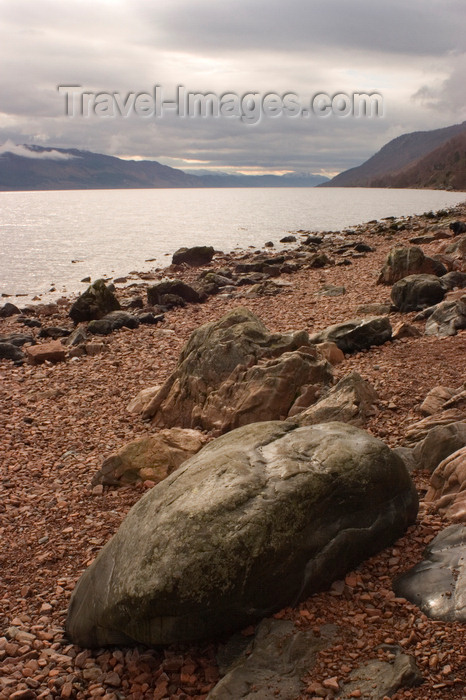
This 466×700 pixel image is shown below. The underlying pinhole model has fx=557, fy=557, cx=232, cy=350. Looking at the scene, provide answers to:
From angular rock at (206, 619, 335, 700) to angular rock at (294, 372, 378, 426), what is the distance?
4090mm

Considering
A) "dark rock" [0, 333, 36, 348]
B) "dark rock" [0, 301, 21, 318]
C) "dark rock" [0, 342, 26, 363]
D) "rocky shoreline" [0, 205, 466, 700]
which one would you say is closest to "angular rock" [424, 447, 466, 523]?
"rocky shoreline" [0, 205, 466, 700]

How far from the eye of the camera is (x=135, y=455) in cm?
911

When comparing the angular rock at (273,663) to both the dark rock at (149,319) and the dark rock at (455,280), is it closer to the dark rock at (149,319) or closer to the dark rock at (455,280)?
the dark rock at (455,280)

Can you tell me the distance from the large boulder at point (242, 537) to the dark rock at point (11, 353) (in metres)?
12.9

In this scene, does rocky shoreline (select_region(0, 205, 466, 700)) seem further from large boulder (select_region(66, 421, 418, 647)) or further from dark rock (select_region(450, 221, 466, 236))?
dark rock (select_region(450, 221, 466, 236))

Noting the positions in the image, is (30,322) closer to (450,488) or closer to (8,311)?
(8,311)

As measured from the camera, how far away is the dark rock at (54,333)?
21.2m

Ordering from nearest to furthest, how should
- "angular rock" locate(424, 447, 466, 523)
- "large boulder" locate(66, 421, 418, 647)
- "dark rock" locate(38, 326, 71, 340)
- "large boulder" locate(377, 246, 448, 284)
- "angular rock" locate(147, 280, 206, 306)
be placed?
1. "large boulder" locate(66, 421, 418, 647)
2. "angular rock" locate(424, 447, 466, 523)
3. "dark rock" locate(38, 326, 71, 340)
4. "large boulder" locate(377, 246, 448, 284)
5. "angular rock" locate(147, 280, 206, 306)

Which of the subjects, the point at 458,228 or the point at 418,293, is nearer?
the point at 418,293

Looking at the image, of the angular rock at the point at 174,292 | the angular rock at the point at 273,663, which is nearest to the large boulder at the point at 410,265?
the angular rock at the point at 174,292

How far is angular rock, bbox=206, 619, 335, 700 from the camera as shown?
4344 millimetres

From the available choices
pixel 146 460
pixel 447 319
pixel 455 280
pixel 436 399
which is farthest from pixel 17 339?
pixel 436 399

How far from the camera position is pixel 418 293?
16734 mm

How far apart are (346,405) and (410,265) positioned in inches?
548
